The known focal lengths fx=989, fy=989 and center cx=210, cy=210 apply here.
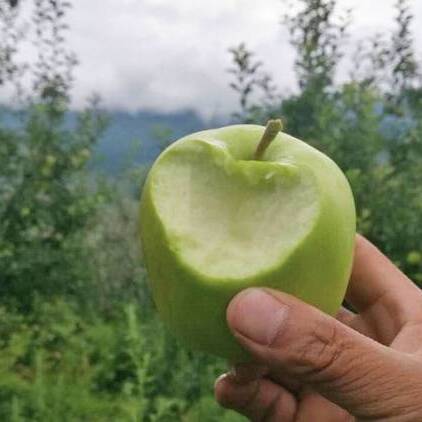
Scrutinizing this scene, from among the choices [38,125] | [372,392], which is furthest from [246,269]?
[38,125]

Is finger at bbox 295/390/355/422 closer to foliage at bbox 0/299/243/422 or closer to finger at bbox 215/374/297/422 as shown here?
finger at bbox 215/374/297/422

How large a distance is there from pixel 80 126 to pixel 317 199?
3253 mm

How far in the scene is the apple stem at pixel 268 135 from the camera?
1279 millimetres

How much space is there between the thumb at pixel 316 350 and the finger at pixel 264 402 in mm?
514

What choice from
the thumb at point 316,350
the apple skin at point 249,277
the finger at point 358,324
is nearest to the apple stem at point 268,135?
the apple skin at point 249,277

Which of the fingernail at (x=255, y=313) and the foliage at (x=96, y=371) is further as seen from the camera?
the foliage at (x=96, y=371)

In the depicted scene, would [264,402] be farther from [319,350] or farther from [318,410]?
[319,350]

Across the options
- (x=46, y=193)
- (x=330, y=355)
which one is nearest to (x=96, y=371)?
(x=46, y=193)

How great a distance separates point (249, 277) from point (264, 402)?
28.6 inches

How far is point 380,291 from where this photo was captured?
179 cm

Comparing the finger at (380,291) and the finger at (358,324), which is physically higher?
the finger at (380,291)

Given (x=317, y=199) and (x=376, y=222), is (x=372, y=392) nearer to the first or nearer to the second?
(x=317, y=199)

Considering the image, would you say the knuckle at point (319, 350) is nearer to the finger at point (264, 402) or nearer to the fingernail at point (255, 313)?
the fingernail at point (255, 313)

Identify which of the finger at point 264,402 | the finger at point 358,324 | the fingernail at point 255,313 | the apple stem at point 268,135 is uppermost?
the apple stem at point 268,135
